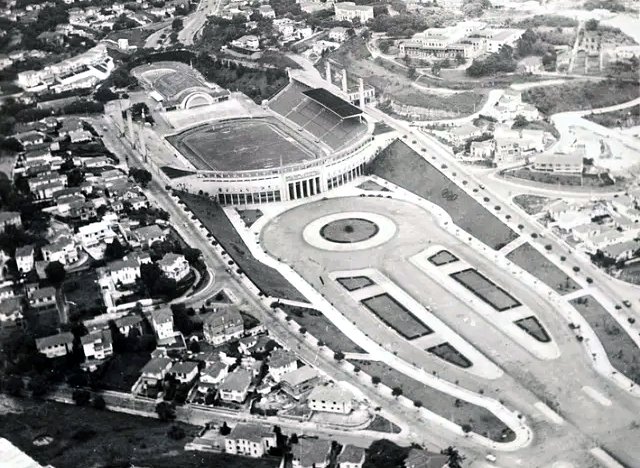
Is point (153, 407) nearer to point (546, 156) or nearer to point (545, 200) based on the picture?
point (545, 200)

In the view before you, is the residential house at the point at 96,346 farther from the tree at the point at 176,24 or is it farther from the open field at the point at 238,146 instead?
the tree at the point at 176,24

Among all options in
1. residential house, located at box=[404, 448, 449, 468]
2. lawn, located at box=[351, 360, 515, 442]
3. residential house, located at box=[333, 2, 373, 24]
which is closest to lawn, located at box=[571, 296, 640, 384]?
lawn, located at box=[351, 360, 515, 442]

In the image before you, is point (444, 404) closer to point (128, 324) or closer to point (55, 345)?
point (128, 324)

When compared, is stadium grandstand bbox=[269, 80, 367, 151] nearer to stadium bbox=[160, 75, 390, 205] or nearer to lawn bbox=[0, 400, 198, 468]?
stadium bbox=[160, 75, 390, 205]

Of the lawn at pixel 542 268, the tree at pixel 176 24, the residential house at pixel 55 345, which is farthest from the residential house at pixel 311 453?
the tree at pixel 176 24

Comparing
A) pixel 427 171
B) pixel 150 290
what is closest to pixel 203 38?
pixel 427 171

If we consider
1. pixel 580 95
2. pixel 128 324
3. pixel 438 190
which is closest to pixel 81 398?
pixel 128 324
